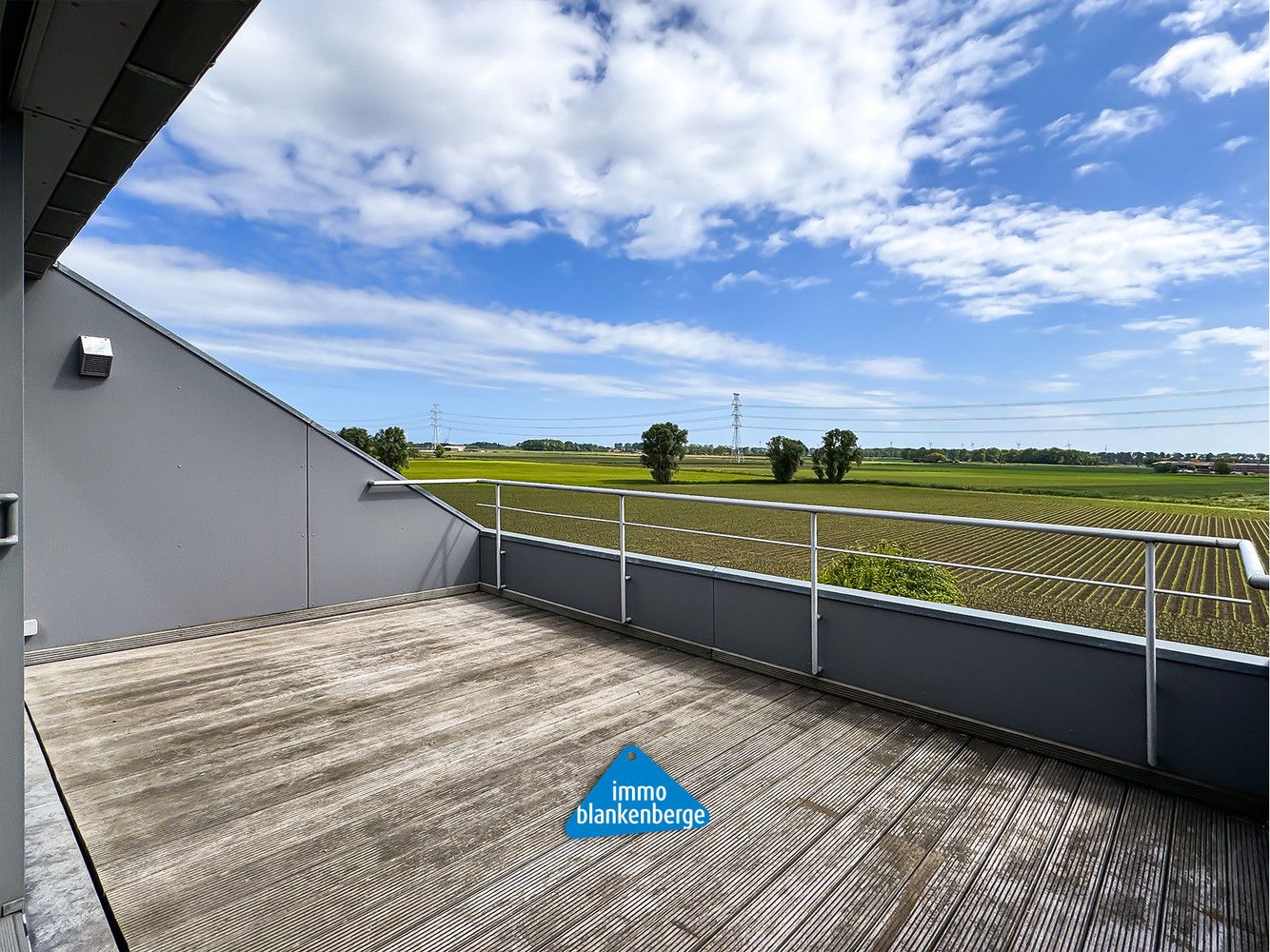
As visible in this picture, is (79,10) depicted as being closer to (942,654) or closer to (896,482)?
(942,654)

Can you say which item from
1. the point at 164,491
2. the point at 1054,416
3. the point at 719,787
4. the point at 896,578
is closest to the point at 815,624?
the point at 719,787

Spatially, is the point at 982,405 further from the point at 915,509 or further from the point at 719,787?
the point at 719,787

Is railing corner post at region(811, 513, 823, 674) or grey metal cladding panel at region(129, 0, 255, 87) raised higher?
grey metal cladding panel at region(129, 0, 255, 87)

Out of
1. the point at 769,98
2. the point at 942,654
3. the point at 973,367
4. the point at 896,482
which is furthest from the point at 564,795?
the point at 973,367

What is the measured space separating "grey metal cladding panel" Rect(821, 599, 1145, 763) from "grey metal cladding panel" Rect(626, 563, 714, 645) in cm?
71

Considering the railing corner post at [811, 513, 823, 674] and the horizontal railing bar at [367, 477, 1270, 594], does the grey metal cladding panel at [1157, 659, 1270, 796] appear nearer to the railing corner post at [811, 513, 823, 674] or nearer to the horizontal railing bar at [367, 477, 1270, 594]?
the horizontal railing bar at [367, 477, 1270, 594]

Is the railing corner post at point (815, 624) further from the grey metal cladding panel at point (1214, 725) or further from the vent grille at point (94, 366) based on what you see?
the vent grille at point (94, 366)

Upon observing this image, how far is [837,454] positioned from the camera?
138 feet

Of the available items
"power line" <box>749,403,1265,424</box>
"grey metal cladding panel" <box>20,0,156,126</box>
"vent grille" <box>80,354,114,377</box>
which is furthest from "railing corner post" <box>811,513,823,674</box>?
"power line" <box>749,403,1265,424</box>

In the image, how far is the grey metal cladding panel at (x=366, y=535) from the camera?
4.00 meters

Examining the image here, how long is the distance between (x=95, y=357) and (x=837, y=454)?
139ft

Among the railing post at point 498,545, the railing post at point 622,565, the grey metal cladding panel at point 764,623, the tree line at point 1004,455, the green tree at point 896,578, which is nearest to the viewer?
the grey metal cladding panel at point 764,623

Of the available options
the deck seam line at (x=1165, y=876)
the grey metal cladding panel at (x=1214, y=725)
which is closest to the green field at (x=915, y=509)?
the grey metal cladding panel at (x=1214, y=725)

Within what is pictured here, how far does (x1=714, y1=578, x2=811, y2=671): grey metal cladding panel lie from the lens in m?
2.90
